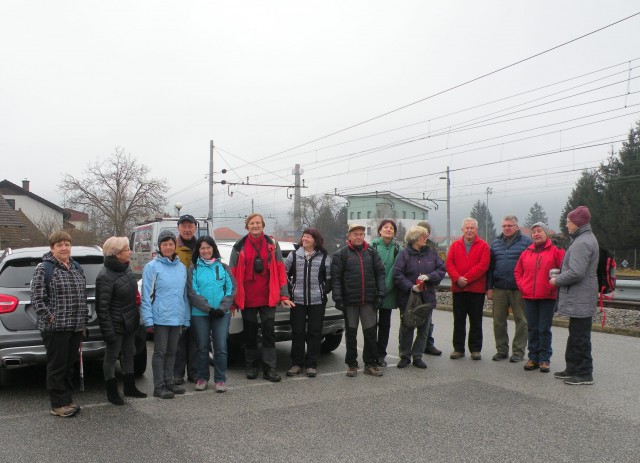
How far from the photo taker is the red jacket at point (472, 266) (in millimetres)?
7551

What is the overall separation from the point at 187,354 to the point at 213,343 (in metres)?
0.45

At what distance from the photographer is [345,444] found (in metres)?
4.46

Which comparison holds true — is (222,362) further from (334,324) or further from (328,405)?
(334,324)

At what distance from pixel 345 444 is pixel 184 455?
1.22 m

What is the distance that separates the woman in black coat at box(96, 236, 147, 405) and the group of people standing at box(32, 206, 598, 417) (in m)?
0.01

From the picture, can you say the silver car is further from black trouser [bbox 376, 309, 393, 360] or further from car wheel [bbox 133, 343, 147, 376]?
black trouser [bbox 376, 309, 393, 360]

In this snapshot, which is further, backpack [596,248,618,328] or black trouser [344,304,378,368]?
black trouser [344,304,378,368]

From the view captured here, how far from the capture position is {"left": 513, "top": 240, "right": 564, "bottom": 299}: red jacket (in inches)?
275

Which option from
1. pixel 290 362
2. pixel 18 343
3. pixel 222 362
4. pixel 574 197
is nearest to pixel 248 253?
pixel 222 362

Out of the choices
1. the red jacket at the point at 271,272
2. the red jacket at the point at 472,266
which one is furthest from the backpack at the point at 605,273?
Result: the red jacket at the point at 271,272

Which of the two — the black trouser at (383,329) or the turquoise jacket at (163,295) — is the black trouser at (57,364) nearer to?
the turquoise jacket at (163,295)

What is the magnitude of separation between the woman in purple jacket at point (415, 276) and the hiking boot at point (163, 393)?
9.62 ft

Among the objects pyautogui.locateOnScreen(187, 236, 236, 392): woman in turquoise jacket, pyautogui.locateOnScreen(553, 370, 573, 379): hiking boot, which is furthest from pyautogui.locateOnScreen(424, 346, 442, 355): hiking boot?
pyautogui.locateOnScreen(187, 236, 236, 392): woman in turquoise jacket

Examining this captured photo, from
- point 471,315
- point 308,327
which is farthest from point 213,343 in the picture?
point 471,315
